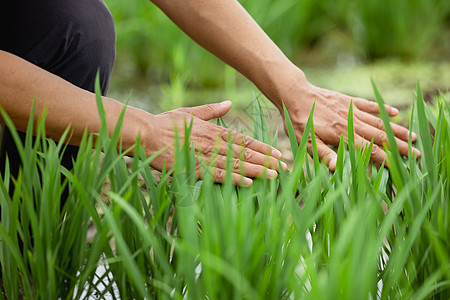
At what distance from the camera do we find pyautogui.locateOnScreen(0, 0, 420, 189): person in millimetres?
1271

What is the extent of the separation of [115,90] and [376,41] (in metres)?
1.25

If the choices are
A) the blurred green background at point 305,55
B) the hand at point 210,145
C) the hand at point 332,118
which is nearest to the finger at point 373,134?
the hand at point 332,118

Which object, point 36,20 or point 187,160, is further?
point 36,20

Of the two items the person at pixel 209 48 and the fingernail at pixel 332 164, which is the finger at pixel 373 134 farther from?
the fingernail at pixel 332 164

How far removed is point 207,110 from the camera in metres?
1.41

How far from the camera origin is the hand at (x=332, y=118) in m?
1.42

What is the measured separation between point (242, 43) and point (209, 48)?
4.8 inches

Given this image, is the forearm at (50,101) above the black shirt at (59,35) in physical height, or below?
below

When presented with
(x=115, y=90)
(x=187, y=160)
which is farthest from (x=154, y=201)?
(x=115, y=90)

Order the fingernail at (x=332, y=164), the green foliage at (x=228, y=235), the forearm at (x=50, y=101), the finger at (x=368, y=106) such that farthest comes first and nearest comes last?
the finger at (x=368, y=106) → the fingernail at (x=332, y=164) → the forearm at (x=50, y=101) → the green foliage at (x=228, y=235)

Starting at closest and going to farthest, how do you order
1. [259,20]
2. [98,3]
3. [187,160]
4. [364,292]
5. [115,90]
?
[364,292] < [187,160] < [98,3] < [259,20] < [115,90]

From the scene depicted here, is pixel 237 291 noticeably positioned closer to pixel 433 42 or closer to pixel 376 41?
pixel 376 41

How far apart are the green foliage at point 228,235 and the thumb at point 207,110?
0.30 metres

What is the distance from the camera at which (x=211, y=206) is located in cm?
87
